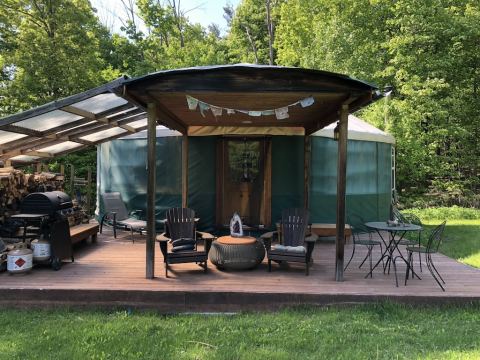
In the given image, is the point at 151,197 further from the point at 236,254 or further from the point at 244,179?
the point at 244,179

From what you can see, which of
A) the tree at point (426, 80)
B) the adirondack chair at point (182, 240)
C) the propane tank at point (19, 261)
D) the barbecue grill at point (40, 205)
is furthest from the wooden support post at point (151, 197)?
the tree at point (426, 80)

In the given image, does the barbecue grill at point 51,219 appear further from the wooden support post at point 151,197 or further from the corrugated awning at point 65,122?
the wooden support post at point 151,197

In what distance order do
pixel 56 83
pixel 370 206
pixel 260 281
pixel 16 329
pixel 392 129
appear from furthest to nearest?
pixel 392 129
pixel 56 83
pixel 370 206
pixel 260 281
pixel 16 329

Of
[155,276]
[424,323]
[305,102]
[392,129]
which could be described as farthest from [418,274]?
[392,129]

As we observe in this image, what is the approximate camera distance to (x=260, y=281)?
14.0ft

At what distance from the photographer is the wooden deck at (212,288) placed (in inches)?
150

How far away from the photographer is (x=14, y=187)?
554cm

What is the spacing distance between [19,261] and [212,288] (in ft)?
6.97

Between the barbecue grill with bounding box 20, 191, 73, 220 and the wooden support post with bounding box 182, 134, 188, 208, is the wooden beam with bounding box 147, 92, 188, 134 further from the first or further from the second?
the barbecue grill with bounding box 20, 191, 73, 220

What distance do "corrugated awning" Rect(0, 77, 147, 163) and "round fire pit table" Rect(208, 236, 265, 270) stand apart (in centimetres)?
187

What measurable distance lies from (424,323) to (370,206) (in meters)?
4.79

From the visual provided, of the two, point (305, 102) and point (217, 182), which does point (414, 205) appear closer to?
point (217, 182)

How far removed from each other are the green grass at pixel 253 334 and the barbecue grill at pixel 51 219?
43.1 inches

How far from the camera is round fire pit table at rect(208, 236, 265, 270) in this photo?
4.67 meters
